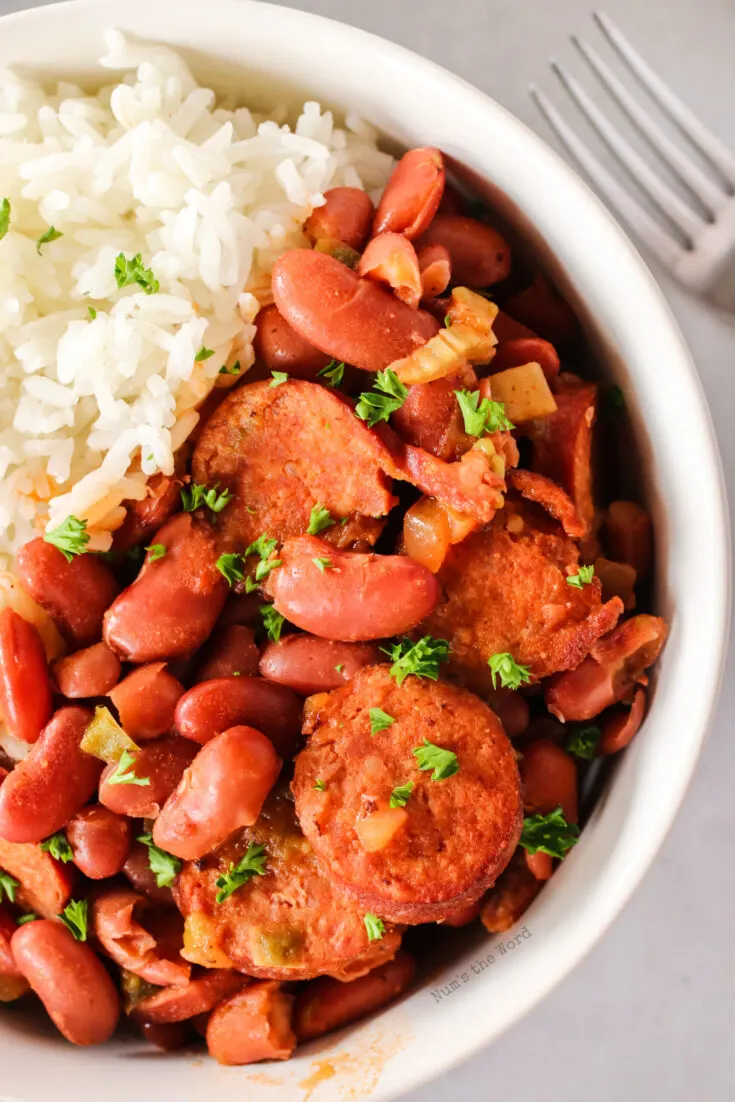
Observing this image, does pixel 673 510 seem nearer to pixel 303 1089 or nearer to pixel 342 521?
pixel 342 521

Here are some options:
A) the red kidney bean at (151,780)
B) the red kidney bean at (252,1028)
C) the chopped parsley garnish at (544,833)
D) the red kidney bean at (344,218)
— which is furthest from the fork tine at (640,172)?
the red kidney bean at (252,1028)

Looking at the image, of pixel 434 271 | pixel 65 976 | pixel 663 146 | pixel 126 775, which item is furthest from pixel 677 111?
pixel 65 976

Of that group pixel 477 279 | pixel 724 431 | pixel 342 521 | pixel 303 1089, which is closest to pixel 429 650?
pixel 342 521

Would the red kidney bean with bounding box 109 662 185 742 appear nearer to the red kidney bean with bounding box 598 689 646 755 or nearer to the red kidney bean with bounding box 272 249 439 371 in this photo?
the red kidney bean with bounding box 272 249 439 371

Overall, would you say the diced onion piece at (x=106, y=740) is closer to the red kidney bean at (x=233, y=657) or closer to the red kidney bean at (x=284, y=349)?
the red kidney bean at (x=233, y=657)

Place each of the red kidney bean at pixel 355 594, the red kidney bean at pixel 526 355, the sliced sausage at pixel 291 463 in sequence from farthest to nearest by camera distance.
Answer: the red kidney bean at pixel 526 355 < the sliced sausage at pixel 291 463 < the red kidney bean at pixel 355 594

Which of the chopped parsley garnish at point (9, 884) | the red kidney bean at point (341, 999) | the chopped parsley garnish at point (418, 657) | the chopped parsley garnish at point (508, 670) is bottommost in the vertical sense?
the chopped parsley garnish at point (9, 884)

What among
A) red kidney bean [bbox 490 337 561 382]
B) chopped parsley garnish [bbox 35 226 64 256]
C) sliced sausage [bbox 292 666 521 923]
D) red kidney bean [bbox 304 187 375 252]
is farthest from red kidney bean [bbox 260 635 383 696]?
chopped parsley garnish [bbox 35 226 64 256]
